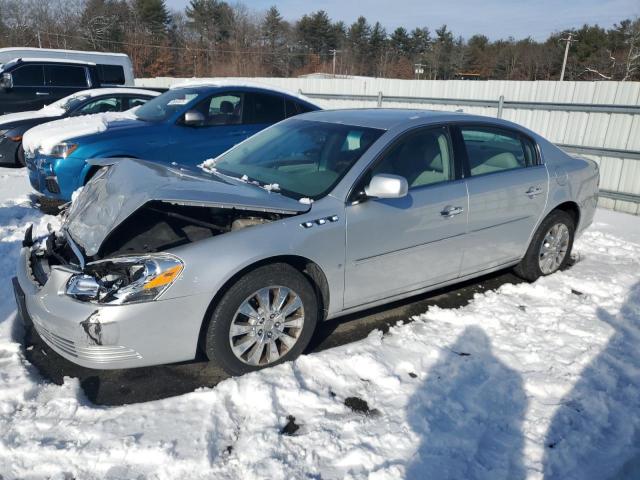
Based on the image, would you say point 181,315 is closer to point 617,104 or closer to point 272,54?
point 617,104

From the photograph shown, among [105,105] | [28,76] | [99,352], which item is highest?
[28,76]

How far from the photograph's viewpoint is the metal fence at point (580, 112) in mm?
8594

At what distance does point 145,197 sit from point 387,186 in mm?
1488

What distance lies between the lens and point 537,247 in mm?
4797

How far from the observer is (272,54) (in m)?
62.4

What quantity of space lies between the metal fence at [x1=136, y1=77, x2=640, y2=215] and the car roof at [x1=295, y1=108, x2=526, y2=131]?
5280 mm

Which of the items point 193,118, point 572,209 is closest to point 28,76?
point 193,118

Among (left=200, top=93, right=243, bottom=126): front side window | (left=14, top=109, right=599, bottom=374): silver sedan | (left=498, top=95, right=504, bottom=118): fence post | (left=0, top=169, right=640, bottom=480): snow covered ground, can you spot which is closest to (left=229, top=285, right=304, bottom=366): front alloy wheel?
(left=14, top=109, right=599, bottom=374): silver sedan

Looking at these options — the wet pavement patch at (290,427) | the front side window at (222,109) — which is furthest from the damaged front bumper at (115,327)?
the front side window at (222,109)

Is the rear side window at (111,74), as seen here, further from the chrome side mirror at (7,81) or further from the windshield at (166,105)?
the windshield at (166,105)

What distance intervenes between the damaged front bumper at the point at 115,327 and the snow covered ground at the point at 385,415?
292 millimetres

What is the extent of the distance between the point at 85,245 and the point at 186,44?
199 ft

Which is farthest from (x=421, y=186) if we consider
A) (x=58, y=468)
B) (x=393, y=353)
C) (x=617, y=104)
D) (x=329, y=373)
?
(x=617, y=104)

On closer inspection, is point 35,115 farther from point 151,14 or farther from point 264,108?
point 151,14
